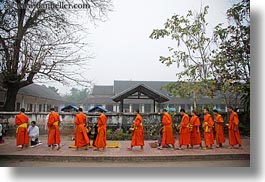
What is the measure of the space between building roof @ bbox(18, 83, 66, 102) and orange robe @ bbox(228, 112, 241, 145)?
4.26 metres

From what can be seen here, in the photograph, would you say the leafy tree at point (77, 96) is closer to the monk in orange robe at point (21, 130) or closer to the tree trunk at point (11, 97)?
the monk in orange robe at point (21, 130)

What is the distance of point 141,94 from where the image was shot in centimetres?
625

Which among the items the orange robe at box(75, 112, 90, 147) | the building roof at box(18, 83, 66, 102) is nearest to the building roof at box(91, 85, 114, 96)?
the orange robe at box(75, 112, 90, 147)

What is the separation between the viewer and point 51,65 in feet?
17.9

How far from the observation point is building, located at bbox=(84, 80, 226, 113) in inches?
217

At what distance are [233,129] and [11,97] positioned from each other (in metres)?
5.73

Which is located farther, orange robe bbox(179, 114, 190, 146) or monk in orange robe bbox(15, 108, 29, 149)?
orange robe bbox(179, 114, 190, 146)

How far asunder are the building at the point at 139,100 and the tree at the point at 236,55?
0.65 meters

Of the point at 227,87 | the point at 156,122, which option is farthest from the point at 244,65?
the point at 156,122

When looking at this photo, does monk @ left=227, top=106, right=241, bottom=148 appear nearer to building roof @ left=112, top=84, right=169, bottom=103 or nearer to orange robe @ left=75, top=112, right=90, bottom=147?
building roof @ left=112, top=84, right=169, bottom=103

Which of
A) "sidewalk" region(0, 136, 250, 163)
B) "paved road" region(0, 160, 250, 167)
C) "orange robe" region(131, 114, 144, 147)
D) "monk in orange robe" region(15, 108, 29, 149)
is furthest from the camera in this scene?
"orange robe" region(131, 114, 144, 147)

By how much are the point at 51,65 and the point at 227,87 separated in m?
4.67

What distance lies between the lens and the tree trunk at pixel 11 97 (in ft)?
17.6

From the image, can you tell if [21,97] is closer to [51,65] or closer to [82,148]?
[51,65]
